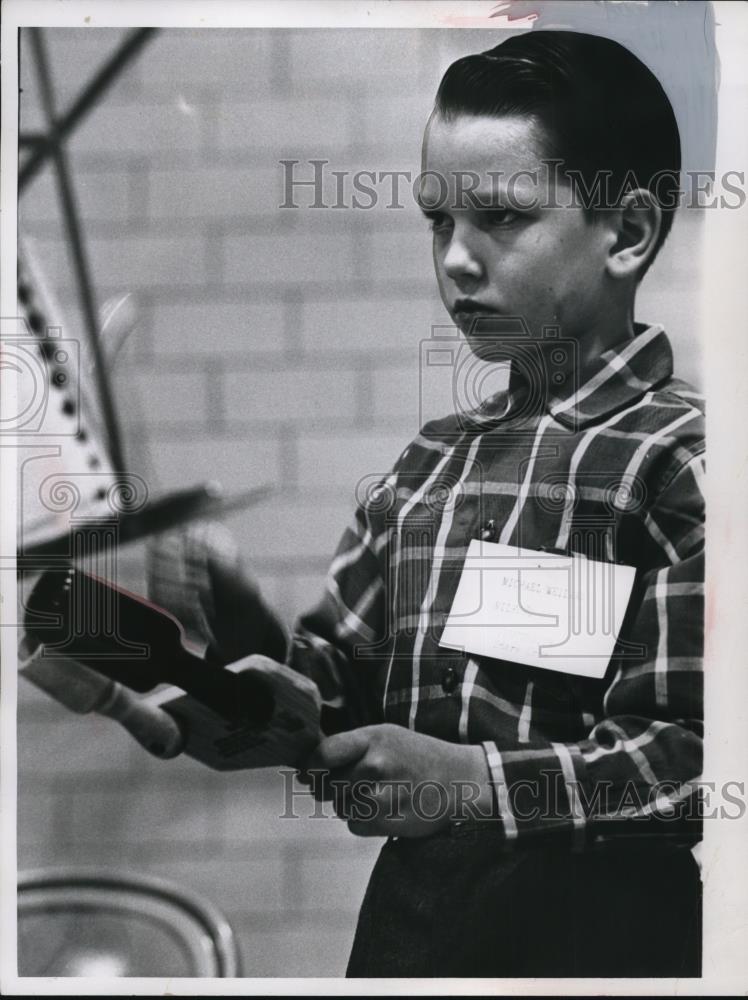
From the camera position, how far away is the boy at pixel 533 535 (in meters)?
1.59

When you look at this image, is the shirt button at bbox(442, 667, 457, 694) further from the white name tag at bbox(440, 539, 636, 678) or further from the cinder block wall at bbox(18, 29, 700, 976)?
the cinder block wall at bbox(18, 29, 700, 976)

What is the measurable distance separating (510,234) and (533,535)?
0.47m

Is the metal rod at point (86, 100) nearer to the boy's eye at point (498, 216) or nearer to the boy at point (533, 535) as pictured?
the boy at point (533, 535)

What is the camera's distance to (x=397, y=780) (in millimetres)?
1602

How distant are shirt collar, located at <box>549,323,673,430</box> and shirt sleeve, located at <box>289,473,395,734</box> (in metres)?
0.31

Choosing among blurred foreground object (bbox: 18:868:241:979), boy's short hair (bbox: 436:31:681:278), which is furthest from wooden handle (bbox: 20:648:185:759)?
boy's short hair (bbox: 436:31:681:278)

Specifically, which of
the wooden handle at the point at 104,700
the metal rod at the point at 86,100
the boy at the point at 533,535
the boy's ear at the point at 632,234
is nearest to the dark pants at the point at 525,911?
the boy at the point at 533,535

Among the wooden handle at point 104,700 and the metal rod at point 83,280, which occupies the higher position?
the metal rod at point 83,280

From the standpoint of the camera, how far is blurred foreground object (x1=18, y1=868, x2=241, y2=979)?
163cm

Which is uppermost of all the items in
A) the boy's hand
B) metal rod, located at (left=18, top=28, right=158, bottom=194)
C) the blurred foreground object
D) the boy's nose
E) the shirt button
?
metal rod, located at (left=18, top=28, right=158, bottom=194)

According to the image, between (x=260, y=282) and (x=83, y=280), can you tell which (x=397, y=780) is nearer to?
(x=260, y=282)

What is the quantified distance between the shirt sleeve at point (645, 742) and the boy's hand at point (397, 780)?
43mm

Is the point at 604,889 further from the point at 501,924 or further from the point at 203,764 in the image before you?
the point at 203,764

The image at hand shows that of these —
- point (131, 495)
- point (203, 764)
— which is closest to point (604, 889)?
point (203, 764)
